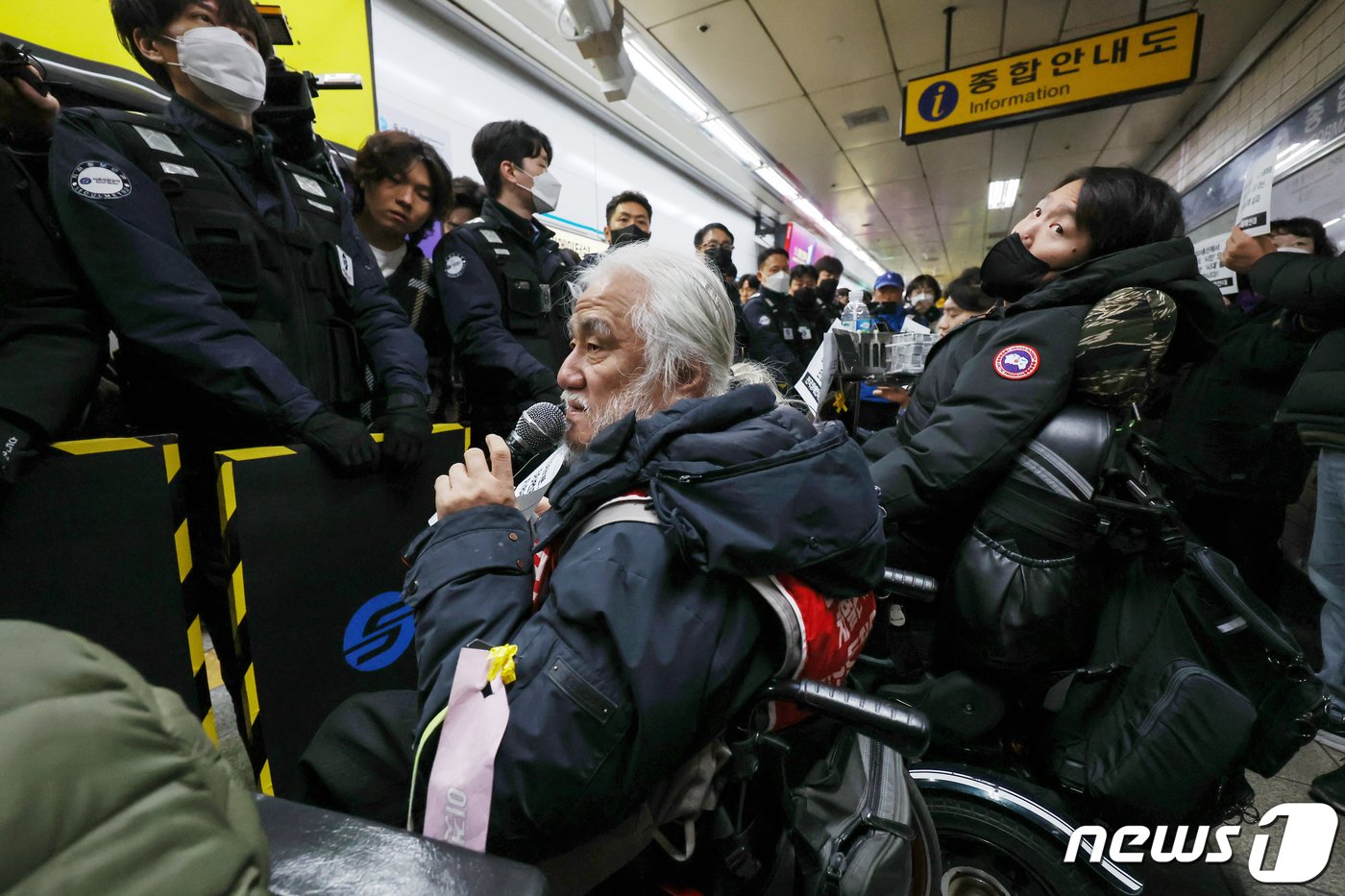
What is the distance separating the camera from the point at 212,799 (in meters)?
0.29

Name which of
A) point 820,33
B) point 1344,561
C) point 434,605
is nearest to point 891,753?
point 434,605

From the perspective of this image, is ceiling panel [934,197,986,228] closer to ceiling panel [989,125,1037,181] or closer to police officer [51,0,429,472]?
ceiling panel [989,125,1037,181]

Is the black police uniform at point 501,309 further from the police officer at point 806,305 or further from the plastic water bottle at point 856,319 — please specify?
the police officer at point 806,305

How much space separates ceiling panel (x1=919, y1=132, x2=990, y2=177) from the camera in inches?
258

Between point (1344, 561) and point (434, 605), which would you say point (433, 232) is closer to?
point (434, 605)

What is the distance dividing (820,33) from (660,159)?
9.05ft

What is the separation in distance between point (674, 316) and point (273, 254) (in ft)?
3.60

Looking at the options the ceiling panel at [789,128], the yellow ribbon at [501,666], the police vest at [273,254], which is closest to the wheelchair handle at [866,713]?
the yellow ribbon at [501,666]

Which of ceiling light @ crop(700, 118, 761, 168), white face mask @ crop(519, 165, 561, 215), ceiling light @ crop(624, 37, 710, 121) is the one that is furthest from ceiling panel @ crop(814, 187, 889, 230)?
white face mask @ crop(519, 165, 561, 215)

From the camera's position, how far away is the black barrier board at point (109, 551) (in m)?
1.03

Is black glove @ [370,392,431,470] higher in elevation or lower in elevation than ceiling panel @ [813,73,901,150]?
lower

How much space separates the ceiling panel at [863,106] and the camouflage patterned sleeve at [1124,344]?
4993mm

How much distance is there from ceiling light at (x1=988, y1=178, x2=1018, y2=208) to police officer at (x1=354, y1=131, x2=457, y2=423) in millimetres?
8592
